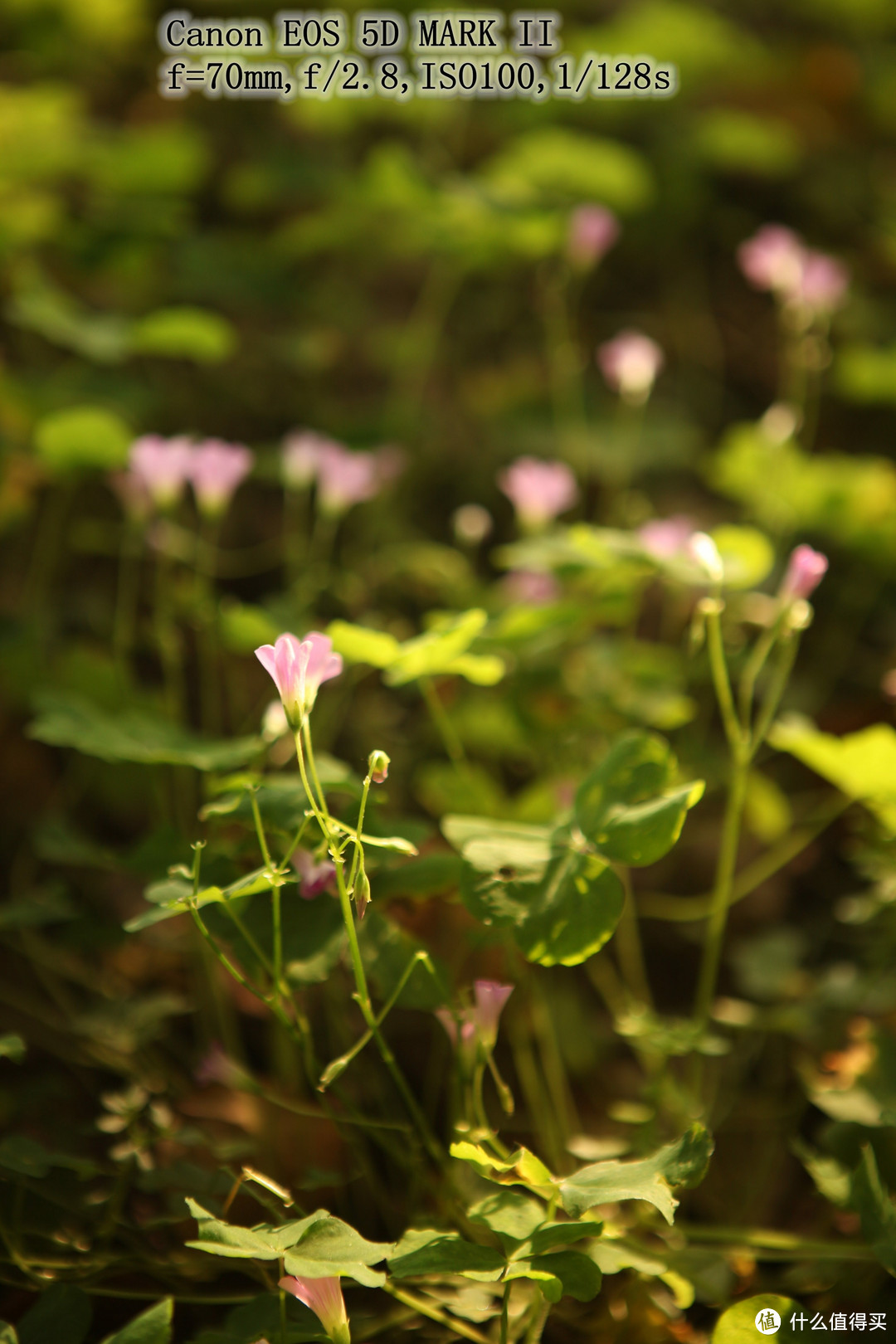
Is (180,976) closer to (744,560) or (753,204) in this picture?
(744,560)

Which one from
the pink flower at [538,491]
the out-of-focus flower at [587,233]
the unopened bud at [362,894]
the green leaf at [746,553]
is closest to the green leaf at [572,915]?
the unopened bud at [362,894]

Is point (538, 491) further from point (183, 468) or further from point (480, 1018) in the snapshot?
point (480, 1018)

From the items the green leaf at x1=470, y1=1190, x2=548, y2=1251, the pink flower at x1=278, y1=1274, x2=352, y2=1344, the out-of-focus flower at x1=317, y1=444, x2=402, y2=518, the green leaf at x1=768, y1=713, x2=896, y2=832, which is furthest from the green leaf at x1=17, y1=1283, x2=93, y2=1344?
the out-of-focus flower at x1=317, y1=444, x2=402, y2=518

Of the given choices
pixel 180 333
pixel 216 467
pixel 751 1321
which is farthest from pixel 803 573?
pixel 180 333

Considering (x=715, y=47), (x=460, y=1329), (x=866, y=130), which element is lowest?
(x=460, y=1329)

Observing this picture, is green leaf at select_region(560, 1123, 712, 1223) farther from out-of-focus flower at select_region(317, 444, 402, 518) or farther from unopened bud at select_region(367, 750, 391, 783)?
out-of-focus flower at select_region(317, 444, 402, 518)

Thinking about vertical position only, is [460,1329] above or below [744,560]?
below

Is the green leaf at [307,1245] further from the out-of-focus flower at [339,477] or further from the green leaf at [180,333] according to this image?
the green leaf at [180,333]

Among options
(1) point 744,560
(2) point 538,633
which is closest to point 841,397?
(1) point 744,560
